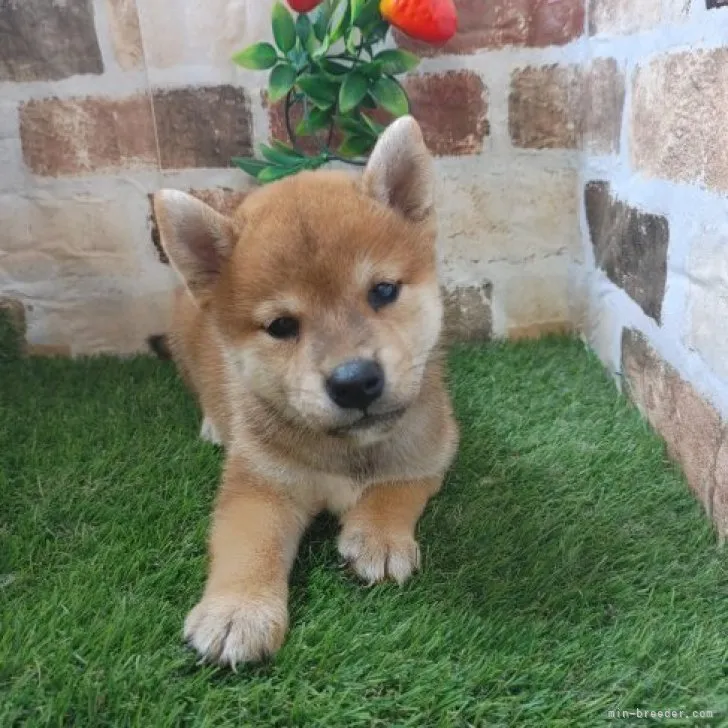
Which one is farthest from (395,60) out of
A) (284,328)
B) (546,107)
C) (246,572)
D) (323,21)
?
(246,572)

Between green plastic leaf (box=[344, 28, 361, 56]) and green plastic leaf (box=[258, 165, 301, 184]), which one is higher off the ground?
green plastic leaf (box=[344, 28, 361, 56])

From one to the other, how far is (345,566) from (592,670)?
1.55 ft

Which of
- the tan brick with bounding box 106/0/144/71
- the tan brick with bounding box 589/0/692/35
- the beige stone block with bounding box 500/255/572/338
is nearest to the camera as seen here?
the tan brick with bounding box 589/0/692/35

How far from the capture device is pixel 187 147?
86.9 inches

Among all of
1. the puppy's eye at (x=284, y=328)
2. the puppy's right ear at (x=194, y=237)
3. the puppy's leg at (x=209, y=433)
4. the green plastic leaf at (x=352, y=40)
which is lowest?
the puppy's leg at (x=209, y=433)

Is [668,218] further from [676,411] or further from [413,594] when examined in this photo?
[413,594]

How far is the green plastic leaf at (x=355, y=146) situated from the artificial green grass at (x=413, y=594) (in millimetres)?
813

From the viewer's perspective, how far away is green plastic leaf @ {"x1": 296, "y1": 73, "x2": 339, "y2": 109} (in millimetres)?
1896

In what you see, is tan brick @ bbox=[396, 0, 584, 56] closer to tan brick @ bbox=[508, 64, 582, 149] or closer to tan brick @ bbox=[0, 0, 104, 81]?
tan brick @ bbox=[508, 64, 582, 149]

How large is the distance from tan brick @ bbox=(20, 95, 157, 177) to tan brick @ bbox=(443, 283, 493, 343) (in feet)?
3.49

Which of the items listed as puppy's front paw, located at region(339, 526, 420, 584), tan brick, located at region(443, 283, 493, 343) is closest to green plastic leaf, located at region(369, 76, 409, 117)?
tan brick, located at region(443, 283, 493, 343)

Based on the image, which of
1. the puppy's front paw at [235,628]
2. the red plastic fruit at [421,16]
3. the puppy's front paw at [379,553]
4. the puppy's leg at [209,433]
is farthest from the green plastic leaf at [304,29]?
the puppy's front paw at [235,628]

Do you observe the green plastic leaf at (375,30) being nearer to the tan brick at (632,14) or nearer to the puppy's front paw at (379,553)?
the tan brick at (632,14)

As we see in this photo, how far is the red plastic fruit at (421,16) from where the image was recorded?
1758mm
